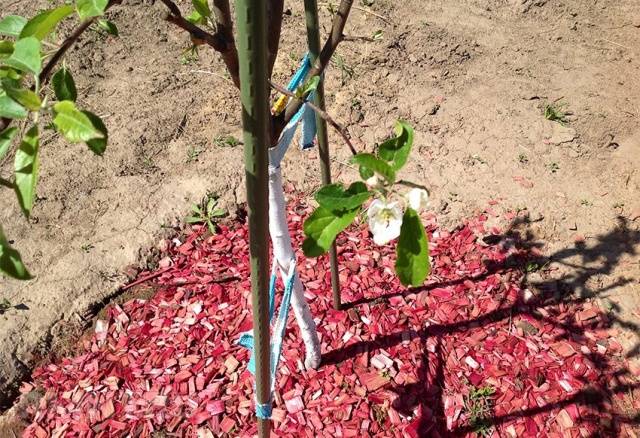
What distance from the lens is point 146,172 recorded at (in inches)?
118

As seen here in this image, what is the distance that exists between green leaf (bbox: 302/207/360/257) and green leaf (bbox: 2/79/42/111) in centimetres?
42

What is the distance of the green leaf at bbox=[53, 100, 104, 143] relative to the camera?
688 millimetres

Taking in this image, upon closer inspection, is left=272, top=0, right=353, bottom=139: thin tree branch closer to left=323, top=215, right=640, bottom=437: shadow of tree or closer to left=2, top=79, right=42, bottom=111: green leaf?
left=2, top=79, right=42, bottom=111: green leaf

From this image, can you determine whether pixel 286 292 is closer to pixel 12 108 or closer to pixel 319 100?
pixel 319 100

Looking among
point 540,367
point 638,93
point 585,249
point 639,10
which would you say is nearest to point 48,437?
point 540,367

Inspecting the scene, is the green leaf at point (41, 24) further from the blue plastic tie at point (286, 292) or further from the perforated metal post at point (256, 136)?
the blue plastic tie at point (286, 292)

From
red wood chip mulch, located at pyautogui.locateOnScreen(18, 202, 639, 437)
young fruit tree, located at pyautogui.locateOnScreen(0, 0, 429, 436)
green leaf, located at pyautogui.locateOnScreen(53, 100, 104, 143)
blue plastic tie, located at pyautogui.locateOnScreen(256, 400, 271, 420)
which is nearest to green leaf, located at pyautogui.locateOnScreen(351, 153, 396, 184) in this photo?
young fruit tree, located at pyautogui.locateOnScreen(0, 0, 429, 436)

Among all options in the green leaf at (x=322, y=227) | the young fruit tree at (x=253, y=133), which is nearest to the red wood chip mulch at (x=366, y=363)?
the young fruit tree at (x=253, y=133)

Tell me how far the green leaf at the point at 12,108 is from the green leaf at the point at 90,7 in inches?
5.4

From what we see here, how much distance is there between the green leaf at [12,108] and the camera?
28.9 inches

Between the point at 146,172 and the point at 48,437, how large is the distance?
1.36m

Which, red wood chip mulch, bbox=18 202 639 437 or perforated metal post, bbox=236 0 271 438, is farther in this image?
red wood chip mulch, bbox=18 202 639 437

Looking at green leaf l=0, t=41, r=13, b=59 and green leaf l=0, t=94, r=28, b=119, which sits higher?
green leaf l=0, t=41, r=13, b=59

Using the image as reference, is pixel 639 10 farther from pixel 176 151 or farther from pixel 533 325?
pixel 176 151
